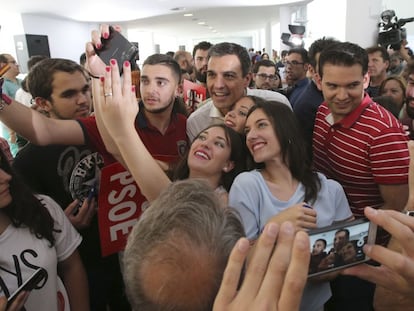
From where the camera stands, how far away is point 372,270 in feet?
2.09

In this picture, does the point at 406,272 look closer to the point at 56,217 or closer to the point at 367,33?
the point at 56,217

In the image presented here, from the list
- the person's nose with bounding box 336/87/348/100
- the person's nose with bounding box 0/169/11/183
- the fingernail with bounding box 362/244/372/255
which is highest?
the person's nose with bounding box 336/87/348/100

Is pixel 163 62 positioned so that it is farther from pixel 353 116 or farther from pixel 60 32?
pixel 60 32

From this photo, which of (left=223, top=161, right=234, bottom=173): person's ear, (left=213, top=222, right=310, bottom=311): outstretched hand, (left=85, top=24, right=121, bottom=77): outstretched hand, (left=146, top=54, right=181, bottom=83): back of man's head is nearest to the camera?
(left=213, top=222, right=310, bottom=311): outstretched hand

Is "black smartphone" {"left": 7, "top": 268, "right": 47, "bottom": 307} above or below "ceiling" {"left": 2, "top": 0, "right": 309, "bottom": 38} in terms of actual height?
below

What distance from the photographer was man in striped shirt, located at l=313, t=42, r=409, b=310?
1.26 m

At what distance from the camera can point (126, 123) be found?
924mm

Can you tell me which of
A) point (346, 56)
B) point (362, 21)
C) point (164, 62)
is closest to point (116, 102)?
point (164, 62)

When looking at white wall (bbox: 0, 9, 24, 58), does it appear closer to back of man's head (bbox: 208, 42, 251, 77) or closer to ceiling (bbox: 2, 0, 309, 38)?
ceiling (bbox: 2, 0, 309, 38)

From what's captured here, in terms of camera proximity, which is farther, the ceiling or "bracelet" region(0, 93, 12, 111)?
the ceiling

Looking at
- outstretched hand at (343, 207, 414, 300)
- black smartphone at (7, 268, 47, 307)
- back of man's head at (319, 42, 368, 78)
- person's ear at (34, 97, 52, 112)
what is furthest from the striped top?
person's ear at (34, 97, 52, 112)

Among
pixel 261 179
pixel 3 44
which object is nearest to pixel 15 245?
pixel 261 179

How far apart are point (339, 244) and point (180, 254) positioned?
273 millimetres

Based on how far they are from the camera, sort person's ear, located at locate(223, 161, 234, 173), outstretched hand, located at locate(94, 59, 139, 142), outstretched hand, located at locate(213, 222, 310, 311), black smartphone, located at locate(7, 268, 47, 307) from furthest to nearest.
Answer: person's ear, located at locate(223, 161, 234, 173) → outstretched hand, located at locate(94, 59, 139, 142) → black smartphone, located at locate(7, 268, 47, 307) → outstretched hand, located at locate(213, 222, 310, 311)
